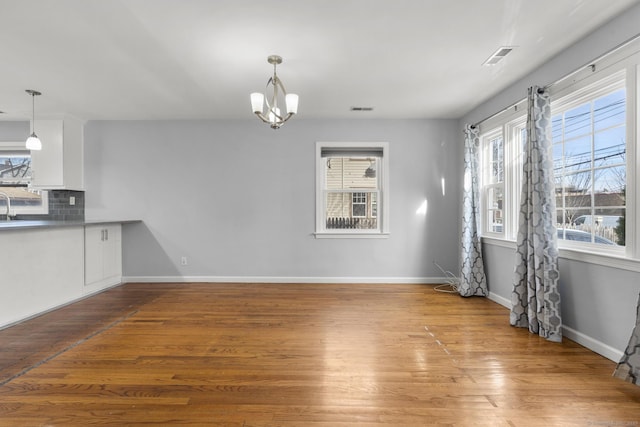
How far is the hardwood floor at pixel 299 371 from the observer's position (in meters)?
1.76

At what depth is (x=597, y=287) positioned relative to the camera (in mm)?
2502

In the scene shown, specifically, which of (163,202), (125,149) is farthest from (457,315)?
(125,149)

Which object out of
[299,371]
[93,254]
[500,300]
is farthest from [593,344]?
[93,254]

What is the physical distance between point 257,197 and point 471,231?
319 cm

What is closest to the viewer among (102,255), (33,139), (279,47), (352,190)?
(279,47)

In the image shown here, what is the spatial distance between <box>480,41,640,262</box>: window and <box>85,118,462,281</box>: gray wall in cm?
178

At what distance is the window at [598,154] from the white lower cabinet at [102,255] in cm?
556

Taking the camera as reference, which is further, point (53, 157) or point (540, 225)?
point (53, 157)

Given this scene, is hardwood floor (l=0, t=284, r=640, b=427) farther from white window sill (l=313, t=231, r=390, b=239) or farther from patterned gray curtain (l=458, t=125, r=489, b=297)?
white window sill (l=313, t=231, r=390, b=239)

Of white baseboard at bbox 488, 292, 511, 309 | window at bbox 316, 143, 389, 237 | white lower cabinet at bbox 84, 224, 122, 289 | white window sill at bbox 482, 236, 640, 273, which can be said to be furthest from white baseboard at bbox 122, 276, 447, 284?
white window sill at bbox 482, 236, 640, 273

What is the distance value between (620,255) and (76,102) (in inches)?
240

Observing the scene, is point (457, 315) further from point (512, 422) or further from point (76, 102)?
point (76, 102)

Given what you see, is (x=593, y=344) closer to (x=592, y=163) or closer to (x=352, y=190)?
(x=592, y=163)

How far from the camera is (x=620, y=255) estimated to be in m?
2.37
